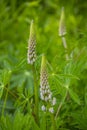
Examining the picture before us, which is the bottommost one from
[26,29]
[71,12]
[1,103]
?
[1,103]

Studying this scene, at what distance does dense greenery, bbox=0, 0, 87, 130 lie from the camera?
1181 millimetres

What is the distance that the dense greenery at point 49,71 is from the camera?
118 centimetres

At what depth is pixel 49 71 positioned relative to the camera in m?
1.22

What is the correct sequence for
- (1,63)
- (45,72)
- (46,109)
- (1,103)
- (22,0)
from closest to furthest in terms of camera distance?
(45,72) < (46,109) < (1,103) < (1,63) < (22,0)

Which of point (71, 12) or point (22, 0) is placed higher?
point (22, 0)

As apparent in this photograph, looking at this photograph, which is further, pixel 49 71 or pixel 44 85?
pixel 49 71

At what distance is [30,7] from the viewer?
2916 millimetres

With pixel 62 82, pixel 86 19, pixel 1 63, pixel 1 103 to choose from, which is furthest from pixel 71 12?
pixel 62 82

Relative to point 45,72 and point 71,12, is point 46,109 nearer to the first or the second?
point 45,72

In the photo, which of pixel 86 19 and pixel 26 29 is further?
pixel 86 19

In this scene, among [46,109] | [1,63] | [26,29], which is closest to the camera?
[46,109]

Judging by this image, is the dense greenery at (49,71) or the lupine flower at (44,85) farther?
the dense greenery at (49,71)

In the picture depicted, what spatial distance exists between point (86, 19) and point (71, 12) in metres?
0.14

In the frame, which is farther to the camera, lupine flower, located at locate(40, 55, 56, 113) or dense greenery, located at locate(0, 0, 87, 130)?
dense greenery, located at locate(0, 0, 87, 130)
